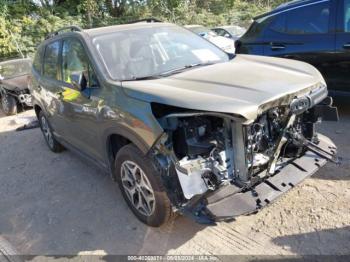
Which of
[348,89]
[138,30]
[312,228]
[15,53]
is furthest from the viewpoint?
[15,53]

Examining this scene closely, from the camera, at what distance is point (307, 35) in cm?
529

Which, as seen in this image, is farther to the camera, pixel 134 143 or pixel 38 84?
pixel 38 84

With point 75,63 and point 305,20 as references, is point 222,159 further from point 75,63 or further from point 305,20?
point 305,20

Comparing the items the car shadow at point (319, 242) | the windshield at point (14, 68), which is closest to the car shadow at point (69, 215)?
the car shadow at point (319, 242)

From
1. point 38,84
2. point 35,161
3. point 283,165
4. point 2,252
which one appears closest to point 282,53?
point 283,165

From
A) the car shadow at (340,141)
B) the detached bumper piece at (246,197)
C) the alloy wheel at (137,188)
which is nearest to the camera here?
the detached bumper piece at (246,197)

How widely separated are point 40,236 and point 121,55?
1.97 m

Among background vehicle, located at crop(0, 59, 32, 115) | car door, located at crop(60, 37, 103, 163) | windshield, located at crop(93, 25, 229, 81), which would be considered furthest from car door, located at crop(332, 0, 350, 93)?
background vehicle, located at crop(0, 59, 32, 115)

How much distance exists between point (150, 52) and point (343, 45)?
272 centimetres

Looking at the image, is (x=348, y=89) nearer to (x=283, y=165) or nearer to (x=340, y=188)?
(x=340, y=188)

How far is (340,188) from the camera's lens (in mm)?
3604

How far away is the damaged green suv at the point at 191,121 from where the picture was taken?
9.14 ft

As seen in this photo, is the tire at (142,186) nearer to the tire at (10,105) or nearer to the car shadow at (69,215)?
the car shadow at (69,215)

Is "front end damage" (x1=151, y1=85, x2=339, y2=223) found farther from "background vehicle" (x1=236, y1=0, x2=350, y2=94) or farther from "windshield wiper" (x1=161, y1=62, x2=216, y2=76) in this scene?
"background vehicle" (x1=236, y1=0, x2=350, y2=94)
